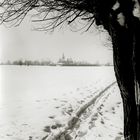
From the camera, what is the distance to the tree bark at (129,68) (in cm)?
426

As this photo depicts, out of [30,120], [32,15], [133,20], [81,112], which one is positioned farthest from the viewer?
[81,112]

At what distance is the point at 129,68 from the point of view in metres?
4.44

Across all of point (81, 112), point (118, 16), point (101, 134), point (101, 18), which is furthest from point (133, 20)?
point (81, 112)

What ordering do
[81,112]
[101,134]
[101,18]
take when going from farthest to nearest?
[81,112]
[101,134]
[101,18]

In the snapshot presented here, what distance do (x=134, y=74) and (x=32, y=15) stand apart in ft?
9.11

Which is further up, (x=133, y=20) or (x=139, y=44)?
(x=133, y=20)

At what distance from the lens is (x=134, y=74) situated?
431 cm

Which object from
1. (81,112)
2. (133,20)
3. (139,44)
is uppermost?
(133,20)

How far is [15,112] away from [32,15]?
17.2 ft

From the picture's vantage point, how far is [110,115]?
10539 millimetres

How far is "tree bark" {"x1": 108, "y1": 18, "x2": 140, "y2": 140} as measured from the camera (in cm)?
426

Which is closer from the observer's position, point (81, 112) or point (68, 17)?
point (68, 17)

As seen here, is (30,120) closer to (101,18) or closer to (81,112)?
(81,112)

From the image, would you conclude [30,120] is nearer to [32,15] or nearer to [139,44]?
[32,15]
